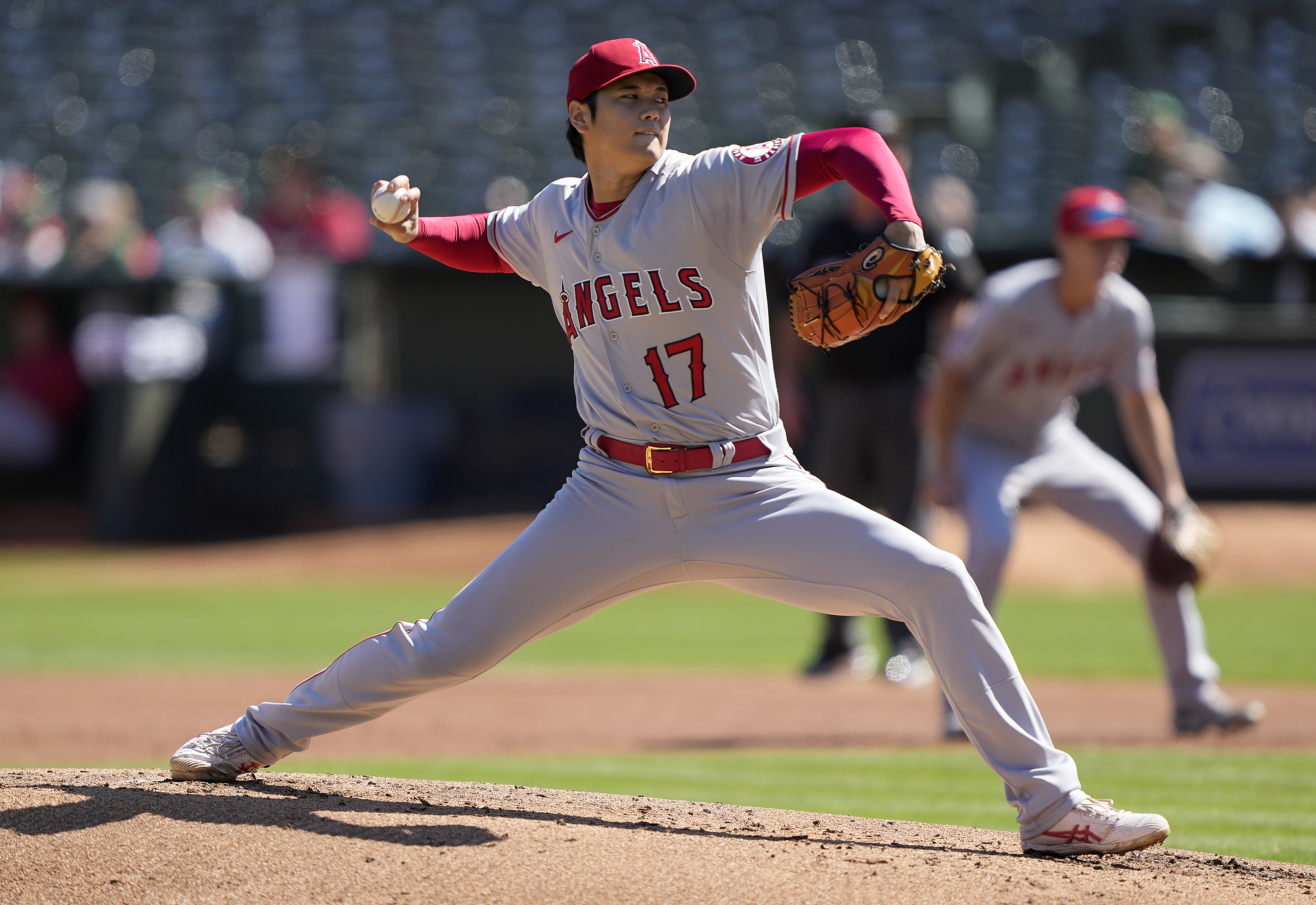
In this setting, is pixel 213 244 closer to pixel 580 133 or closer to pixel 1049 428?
pixel 1049 428

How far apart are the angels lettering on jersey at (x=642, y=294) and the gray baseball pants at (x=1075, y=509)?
262 centimetres

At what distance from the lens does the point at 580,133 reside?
342 cm

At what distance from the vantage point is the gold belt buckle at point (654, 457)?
128 inches

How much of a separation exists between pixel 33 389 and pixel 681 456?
484 inches

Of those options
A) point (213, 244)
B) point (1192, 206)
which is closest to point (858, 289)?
point (1192, 206)

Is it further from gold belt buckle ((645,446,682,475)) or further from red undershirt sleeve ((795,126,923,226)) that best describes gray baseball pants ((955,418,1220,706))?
red undershirt sleeve ((795,126,923,226))

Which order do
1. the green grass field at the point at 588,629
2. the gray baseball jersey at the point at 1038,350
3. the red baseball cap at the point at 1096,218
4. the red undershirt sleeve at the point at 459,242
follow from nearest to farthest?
1. the red undershirt sleeve at the point at 459,242
2. the red baseball cap at the point at 1096,218
3. the gray baseball jersey at the point at 1038,350
4. the green grass field at the point at 588,629

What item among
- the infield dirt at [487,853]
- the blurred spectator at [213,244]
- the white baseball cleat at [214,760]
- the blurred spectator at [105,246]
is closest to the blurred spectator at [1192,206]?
the blurred spectator at [213,244]

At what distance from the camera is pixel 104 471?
42.1 feet

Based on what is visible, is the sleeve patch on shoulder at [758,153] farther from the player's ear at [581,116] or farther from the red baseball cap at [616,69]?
the player's ear at [581,116]

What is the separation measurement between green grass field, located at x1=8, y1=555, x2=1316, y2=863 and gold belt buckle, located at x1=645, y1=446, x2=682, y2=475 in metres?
1.52

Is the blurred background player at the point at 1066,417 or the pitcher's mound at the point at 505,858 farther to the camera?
the blurred background player at the point at 1066,417

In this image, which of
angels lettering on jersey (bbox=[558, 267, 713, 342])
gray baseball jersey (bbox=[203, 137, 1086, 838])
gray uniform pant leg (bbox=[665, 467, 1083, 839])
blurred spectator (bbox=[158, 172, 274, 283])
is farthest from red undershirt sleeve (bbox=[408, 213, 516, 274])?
blurred spectator (bbox=[158, 172, 274, 283])

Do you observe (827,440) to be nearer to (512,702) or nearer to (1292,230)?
(512,702)
